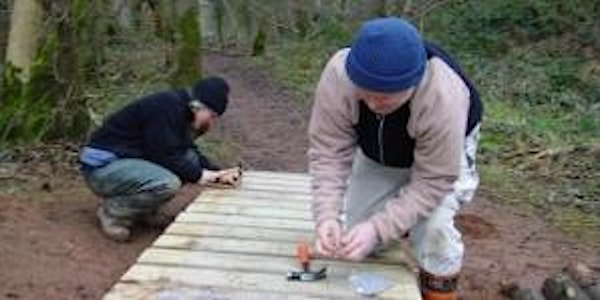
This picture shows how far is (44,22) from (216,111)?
11.2ft

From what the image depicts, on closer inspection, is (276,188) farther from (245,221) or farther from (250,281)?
(250,281)

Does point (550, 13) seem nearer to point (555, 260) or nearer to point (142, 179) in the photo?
point (555, 260)

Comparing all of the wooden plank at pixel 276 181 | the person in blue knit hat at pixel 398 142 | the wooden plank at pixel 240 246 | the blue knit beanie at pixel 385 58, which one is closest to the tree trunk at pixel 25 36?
the wooden plank at pixel 276 181

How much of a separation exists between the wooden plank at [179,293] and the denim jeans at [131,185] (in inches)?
93.5

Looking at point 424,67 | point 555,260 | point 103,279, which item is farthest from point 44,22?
point 424,67

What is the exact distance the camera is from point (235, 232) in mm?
4695

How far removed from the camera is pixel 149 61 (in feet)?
42.6

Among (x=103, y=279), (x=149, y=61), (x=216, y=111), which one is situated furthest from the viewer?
(x=149, y=61)

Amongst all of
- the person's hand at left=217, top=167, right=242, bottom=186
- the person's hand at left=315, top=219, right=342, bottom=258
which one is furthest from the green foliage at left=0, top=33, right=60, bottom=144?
the person's hand at left=315, top=219, right=342, bottom=258

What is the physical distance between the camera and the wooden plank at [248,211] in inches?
208

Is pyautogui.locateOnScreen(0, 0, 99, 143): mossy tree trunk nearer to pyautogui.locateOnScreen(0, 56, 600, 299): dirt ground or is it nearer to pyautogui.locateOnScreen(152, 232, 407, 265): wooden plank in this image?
pyautogui.locateOnScreen(0, 56, 600, 299): dirt ground

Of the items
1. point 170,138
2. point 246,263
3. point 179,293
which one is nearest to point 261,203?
point 170,138

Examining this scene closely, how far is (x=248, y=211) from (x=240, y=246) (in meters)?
1.04

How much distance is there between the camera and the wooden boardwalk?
358 centimetres
